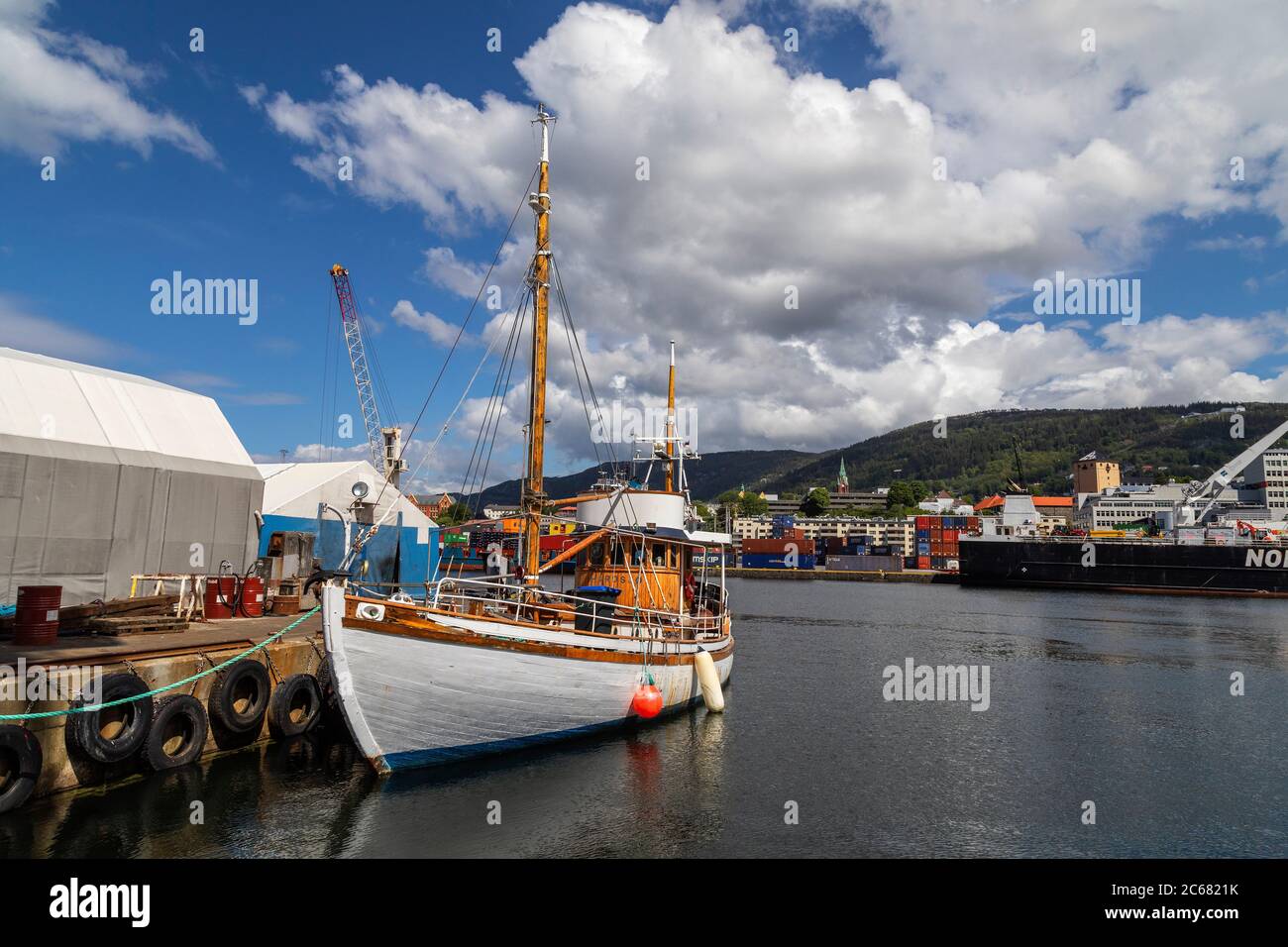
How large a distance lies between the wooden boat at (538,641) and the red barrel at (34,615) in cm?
615

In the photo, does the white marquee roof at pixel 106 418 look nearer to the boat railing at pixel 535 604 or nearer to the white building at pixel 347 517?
the white building at pixel 347 517

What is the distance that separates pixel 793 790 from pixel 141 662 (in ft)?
44.7

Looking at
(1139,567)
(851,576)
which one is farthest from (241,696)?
(851,576)

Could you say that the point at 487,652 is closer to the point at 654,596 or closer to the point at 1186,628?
the point at 654,596

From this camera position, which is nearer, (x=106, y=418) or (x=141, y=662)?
(x=141, y=662)

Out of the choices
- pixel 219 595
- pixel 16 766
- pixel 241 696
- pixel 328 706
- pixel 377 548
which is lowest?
pixel 328 706

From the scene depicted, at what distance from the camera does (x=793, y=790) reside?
16047mm

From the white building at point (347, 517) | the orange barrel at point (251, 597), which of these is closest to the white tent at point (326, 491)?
the white building at point (347, 517)

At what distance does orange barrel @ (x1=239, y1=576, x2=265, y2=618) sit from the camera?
75.3 ft

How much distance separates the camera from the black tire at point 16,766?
11.6m

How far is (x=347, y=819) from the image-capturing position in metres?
13.1

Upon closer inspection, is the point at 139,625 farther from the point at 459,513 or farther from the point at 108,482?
the point at 459,513

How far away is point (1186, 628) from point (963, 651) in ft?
83.2
